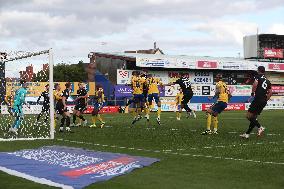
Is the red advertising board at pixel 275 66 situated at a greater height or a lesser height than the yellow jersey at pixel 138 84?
greater

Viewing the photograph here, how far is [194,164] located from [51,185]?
3.17 m

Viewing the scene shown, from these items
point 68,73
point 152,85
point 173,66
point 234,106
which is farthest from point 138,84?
point 68,73

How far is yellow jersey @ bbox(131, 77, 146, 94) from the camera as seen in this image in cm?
2408

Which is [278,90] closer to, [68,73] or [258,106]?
[68,73]

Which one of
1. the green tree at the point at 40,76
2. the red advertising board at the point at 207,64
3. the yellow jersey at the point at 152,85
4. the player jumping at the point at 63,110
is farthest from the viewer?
the red advertising board at the point at 207,64

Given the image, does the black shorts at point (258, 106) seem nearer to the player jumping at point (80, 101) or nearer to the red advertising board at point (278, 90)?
the player jumping at point (80, 101)

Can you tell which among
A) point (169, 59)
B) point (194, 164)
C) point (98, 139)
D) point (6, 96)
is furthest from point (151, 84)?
point (169, 59)

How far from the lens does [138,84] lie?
79.5ft

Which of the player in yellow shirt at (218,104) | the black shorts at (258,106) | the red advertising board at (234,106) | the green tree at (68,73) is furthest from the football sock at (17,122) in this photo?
the green tree at (68,73)

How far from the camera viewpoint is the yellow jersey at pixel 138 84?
24078mm

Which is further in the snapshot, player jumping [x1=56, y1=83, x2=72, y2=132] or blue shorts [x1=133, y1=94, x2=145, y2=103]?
blue shorts [x1=133, y1=94, x2=145, y2=103]

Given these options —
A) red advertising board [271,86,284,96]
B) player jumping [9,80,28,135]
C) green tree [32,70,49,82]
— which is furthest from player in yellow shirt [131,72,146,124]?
red advertising board [271,86,284,96]

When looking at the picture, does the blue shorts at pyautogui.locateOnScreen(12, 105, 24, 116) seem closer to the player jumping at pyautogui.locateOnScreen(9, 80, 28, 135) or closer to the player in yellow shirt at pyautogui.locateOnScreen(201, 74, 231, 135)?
the player jumping at pyautogui.locateOnScreen(9, 80, 28, 135)

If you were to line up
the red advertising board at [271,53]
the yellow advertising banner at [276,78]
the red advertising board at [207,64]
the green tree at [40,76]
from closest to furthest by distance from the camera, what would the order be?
the green tree at [40,76]
the red advertising board at [207,64]
the yellow advertising banner at [276,78]
the red advertising board at [271,53]
